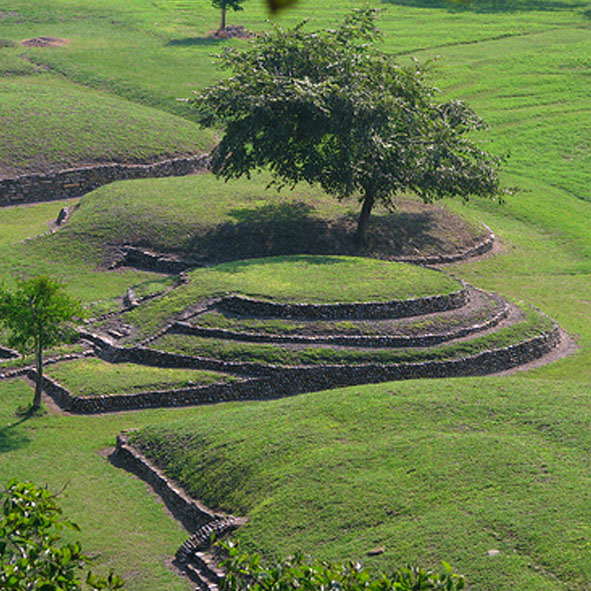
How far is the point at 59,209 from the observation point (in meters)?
64.0

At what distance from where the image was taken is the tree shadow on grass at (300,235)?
5219 centimetres

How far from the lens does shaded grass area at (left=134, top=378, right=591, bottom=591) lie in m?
22.8

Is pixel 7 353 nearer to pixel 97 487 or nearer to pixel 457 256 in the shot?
pixel 97 487

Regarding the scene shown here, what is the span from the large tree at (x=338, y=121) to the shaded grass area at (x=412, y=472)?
19.6m

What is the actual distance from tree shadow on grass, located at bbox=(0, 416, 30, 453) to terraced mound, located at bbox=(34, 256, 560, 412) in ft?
9.03

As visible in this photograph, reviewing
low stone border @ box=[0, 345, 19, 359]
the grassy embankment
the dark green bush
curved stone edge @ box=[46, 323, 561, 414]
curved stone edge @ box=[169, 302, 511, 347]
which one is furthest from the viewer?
low stone border @ box=[0, 345, 19, 359]

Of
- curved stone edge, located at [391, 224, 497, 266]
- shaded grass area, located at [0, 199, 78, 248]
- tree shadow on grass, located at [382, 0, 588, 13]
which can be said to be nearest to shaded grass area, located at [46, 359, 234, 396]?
shaded grass area, located at [0, 199, 78, 248]

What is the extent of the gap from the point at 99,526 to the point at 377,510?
7.87 meters

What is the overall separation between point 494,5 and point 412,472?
360 ft

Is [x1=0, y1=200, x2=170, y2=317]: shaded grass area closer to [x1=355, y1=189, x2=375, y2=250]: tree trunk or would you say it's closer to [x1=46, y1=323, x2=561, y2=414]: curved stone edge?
[x1=46, y1=323, x2=561, y2=414]: curved stone edge

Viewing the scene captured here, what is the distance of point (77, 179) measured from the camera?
67.2 metres

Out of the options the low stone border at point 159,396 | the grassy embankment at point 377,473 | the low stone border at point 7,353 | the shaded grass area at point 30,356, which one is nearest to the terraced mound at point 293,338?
the low stone border at point 159,396

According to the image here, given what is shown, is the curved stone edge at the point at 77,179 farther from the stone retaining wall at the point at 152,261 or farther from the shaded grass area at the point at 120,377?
the shaded grass area at the point at 120,377

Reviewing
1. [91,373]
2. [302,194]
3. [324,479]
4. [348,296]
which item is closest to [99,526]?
[324,479]
